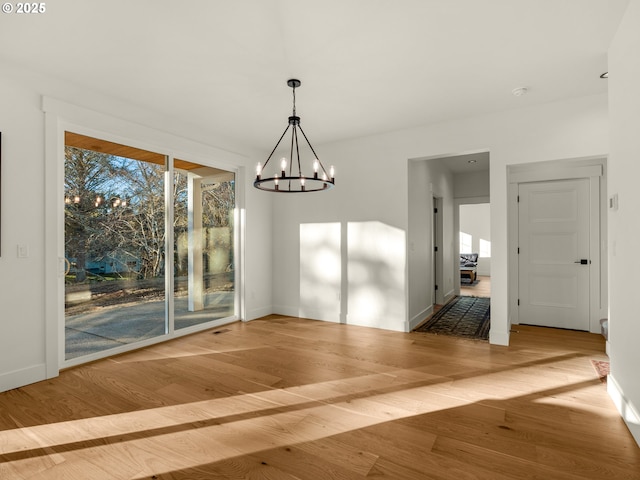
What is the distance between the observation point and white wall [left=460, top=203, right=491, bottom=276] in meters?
11.8

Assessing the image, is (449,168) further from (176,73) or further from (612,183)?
(176,73)

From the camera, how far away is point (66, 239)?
334 centimetres

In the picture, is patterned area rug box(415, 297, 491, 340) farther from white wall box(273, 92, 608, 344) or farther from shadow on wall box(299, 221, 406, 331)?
shadow on wall box(299, 221, 406, 331)

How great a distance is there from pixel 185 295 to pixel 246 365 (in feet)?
5.08

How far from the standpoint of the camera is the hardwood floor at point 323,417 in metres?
1.91

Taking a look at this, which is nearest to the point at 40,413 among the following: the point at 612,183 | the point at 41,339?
the point at 41,339

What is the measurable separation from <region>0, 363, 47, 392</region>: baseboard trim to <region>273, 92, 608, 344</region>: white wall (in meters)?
3.26

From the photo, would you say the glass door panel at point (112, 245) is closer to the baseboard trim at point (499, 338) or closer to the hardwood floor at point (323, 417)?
the hardwood floor at point (323, 417)

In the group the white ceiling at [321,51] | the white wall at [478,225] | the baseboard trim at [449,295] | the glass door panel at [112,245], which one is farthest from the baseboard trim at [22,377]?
the white wall at [478,225]

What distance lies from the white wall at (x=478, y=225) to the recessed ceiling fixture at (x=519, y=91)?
9116 millimetres

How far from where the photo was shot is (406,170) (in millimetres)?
4660

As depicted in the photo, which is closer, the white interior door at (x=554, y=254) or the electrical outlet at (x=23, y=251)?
the electrical outlet at (x=23, y=251)

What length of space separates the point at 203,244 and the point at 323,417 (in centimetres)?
307

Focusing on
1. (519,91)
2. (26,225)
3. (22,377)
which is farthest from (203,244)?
(519,91)
